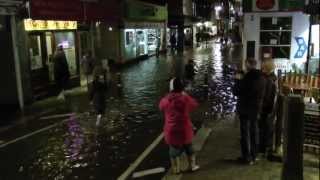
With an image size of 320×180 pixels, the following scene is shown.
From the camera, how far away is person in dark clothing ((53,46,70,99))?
1596cm

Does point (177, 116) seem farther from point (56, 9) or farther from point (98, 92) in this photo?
point (56, 9)

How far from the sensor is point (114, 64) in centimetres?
2731

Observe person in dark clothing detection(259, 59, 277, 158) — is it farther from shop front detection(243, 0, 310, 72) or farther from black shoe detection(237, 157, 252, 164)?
shop front detection(243, 0, 310, 72)

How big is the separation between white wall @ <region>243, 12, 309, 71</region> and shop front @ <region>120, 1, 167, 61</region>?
15633mm

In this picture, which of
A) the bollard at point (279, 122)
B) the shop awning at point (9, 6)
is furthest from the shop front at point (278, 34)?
the shop awning at point (9, 6)

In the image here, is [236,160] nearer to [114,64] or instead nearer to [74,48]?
[74,48]

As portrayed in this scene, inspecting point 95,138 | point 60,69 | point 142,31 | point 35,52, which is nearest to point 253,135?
point 95,138

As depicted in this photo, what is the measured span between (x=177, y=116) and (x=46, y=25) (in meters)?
11.3

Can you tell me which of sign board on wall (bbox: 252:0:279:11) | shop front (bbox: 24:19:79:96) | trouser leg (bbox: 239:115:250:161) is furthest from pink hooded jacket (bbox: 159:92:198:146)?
shop front (bbox: 24:19:79:96)

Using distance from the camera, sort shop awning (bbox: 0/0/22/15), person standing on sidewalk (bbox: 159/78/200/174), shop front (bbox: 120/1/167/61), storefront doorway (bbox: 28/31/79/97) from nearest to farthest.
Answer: person standing on sidewalk (bbox: 159/78/200/174) < shop awning (bbox: 0/0/22/15) < storefront doorway (bbox: 28/31/79/97) < shop front (bbox: 120/1/167/61)

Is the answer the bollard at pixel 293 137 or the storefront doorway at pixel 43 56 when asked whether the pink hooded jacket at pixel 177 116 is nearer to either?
the bollard at pixel 293 137

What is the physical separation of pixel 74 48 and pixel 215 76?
7.00 m

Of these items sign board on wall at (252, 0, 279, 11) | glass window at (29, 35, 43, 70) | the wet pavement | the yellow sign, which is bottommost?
the wet pavement

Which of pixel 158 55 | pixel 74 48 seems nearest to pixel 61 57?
pixel 74 48
